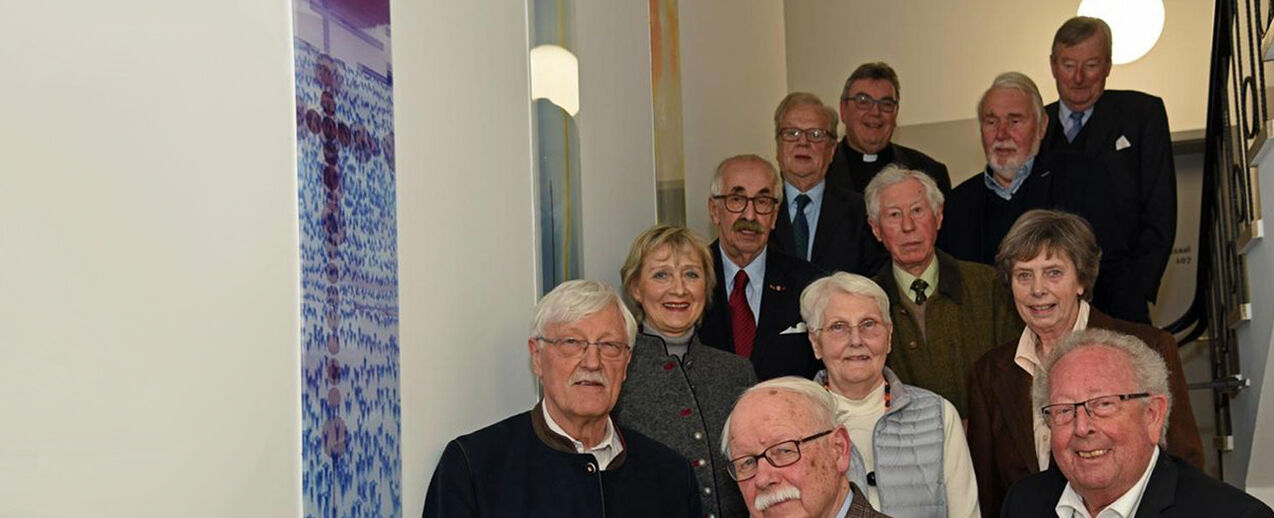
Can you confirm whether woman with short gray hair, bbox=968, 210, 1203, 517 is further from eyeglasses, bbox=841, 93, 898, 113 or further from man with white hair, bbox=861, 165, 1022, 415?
eyeglasses, bbox=841, 93, 898, 113

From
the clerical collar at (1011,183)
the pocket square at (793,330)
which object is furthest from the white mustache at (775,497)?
the clerical collar at (1011,183)

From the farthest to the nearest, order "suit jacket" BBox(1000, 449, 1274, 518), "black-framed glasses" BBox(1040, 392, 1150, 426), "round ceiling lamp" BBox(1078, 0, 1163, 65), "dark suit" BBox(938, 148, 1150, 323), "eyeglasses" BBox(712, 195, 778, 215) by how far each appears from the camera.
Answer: "round ceiling lamp" BBox(1078, 0, 1163, 65) → "dark suit" BBox(938, 148, 1150, 323) → "eyeglasses" BBox(712, 195, 778, 215) → "black-framed glasses" BBox(1040, 392, 1150, 426) → "suit jacket" BBox(1000, 449, 1274, 518)

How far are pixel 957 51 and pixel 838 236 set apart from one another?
3.84 m

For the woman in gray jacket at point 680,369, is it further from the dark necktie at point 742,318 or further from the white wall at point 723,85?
the white wall at point 723,85

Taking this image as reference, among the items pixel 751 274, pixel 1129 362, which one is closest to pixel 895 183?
pixel 751 274

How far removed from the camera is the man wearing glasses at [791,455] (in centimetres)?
333

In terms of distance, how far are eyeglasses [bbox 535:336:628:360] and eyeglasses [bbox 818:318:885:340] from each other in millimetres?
662

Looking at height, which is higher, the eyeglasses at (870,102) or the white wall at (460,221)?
the eyeglasses at (870,102)

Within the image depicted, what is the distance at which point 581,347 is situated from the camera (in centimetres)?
388

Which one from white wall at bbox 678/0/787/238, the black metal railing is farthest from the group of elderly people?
white wall at bbox 678/0/787/238

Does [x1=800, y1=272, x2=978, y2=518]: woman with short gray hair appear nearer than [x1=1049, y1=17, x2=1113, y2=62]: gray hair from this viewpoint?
Yes

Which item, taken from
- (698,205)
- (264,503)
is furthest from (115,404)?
(698,205)

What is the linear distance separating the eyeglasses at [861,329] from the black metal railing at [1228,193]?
6.17 ft

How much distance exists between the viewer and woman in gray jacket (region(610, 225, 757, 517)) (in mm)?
4410
